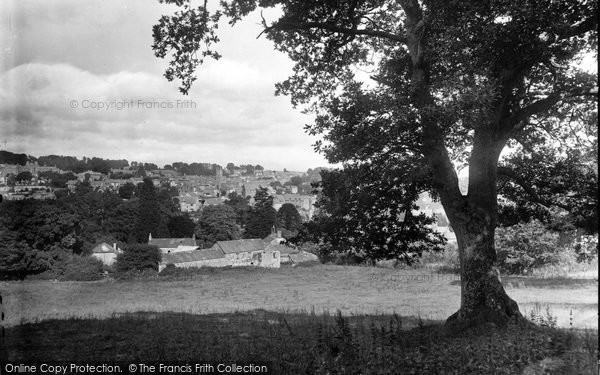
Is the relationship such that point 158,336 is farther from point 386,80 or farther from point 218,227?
point 218,227

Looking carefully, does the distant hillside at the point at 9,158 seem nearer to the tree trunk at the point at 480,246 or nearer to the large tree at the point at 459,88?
the large tree at the point at 459,88

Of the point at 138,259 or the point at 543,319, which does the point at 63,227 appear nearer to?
the point at 138,259

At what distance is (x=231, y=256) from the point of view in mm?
68875

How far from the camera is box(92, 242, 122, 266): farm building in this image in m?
71.2

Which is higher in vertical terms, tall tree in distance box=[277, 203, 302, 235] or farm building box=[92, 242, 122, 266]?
tall tree in distance box=[277, 203, 302, 235]

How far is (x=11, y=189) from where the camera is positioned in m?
8.70

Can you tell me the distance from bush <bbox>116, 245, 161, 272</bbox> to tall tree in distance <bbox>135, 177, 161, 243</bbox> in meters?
27.6

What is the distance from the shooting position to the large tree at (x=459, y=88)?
27.0ft

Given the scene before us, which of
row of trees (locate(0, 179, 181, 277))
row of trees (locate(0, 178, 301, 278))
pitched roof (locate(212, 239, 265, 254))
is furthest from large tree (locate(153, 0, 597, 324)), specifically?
pitched roof (locate(212, 239, 265, 254))

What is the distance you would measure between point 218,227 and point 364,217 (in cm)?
7980

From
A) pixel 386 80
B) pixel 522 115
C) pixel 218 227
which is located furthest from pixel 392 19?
pixel 218 227

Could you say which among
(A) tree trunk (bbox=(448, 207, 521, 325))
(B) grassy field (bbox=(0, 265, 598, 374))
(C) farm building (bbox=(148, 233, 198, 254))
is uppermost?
(A) tree trunk (bbox=(448, 207, 521, 325))

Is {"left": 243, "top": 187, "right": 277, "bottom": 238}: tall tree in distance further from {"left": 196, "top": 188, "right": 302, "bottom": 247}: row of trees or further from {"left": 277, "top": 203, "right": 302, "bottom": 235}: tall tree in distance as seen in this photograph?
{"left": 277, "top": 203, "right": 302, "bottom": 235}: tall tree in distance

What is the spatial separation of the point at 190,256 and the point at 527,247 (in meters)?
49.0
